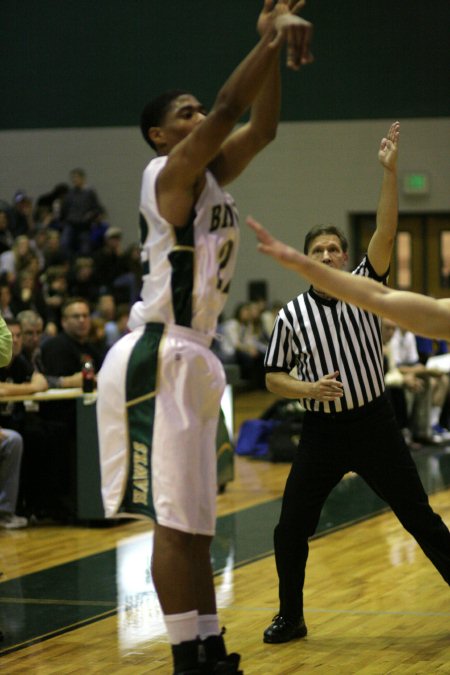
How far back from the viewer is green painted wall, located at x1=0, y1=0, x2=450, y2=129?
16672 millimetres

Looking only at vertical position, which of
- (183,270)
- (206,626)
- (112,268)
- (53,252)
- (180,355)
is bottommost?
(206,626)

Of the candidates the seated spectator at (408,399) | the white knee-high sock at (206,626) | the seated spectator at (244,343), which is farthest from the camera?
the seated spectator at (244,343)

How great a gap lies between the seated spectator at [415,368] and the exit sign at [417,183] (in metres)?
7.69

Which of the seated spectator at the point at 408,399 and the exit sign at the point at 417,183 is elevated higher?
the exit sign at the point at 417,183

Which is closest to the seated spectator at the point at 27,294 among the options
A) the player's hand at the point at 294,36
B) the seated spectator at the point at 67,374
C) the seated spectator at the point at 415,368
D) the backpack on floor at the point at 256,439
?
→ the backpack on floor at the point at 256,439

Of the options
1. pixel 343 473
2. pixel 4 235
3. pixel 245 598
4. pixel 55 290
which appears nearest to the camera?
pixel 343 473

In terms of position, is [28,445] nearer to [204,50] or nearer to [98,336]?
[98,336]

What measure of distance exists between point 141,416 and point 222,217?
660mm

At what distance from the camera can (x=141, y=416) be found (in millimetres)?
3568

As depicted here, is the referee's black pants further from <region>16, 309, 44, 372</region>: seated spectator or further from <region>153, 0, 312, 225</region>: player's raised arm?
<region>16, 309, 44, 372</region>: seated spectator

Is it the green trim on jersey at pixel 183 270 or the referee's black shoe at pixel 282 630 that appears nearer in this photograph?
the green trim on jersey at pixel 183 270

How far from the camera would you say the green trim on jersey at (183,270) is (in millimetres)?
3486

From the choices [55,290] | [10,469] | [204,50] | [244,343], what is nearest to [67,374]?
[10,469]

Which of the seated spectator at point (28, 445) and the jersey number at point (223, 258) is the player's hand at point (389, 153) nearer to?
the jersey number at point (223, 258)
